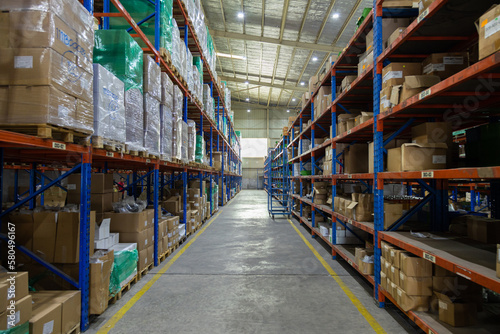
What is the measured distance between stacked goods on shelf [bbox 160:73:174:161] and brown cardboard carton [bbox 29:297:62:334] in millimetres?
2773

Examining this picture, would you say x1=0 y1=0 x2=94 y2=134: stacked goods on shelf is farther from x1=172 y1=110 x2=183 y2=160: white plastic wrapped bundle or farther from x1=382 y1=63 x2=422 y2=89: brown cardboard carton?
x1=382 y1=63 x2=422 y2=89: brown cardboard carton

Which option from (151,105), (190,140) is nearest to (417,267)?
(151,105)

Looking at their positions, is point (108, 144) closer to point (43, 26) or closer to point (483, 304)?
point (43, 26)

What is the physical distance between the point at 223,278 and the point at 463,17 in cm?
455

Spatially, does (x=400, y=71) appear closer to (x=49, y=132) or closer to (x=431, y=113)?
(x=431, y=113)

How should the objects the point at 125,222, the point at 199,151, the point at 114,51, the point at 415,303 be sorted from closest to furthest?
the point at 415,303
the point at 114,51
the point at 125,222
the point at 199,151

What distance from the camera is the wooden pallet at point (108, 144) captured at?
114 inches

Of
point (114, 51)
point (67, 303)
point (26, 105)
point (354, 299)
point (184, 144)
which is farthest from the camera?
point (184, 144)

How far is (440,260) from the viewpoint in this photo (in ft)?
7.84

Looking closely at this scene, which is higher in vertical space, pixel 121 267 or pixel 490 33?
pixel 490 33

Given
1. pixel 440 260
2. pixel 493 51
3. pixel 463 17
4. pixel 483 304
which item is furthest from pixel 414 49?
pixel 483 304

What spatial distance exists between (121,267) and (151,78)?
2.80 meters

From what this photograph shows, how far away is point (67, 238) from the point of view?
295cm

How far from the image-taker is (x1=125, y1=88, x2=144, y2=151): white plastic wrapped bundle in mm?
3631
